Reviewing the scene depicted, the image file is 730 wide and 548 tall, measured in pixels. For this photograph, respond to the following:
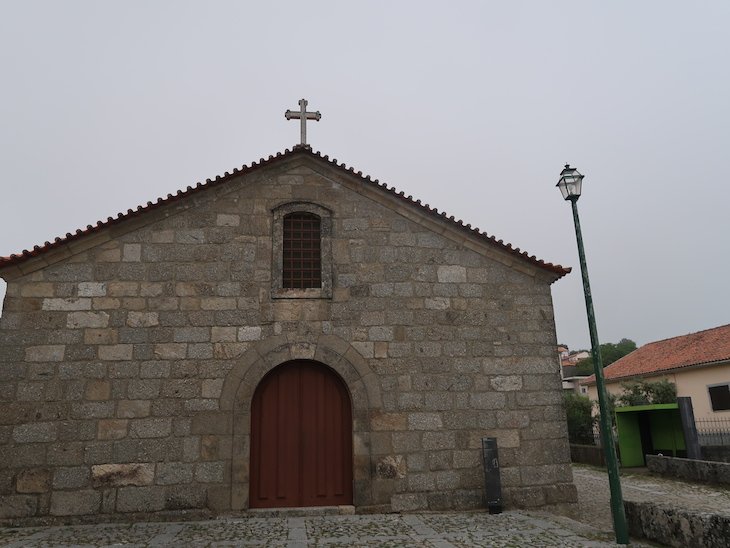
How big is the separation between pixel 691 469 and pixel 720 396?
1297 centimetres

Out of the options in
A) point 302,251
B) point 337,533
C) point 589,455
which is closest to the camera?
point 337,533

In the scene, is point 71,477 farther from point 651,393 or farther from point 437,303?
point 651,393

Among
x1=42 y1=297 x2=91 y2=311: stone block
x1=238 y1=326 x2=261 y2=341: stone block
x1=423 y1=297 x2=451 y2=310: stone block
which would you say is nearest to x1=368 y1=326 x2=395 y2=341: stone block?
x1=423 y1=297 x2=451 y2=310: stone block

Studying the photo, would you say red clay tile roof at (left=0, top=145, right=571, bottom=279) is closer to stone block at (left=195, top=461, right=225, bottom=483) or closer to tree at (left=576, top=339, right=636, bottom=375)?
stone block at (left=195, top=461, right=225, bottom=483)

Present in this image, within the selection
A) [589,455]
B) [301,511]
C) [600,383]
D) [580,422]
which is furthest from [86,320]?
[580,422]

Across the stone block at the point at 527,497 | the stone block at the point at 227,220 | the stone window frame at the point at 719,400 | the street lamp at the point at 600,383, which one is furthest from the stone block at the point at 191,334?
the stone window frame at the point at 719,400

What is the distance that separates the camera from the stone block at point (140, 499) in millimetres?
7699

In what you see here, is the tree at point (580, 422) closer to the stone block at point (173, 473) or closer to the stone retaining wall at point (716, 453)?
the stone retaining wall at point (716, 453)

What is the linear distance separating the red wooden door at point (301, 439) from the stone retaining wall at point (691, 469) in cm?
850

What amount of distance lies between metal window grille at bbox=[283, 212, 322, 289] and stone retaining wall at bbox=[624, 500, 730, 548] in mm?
5646

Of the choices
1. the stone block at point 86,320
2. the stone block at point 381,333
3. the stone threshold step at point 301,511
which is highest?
the stone block at point 86,320

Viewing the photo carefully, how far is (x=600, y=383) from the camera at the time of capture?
7102 millimetres

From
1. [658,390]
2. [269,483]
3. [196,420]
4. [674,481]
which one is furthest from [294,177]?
[658,390]

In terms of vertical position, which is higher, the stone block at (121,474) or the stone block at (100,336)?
the stone block at (100,336)
